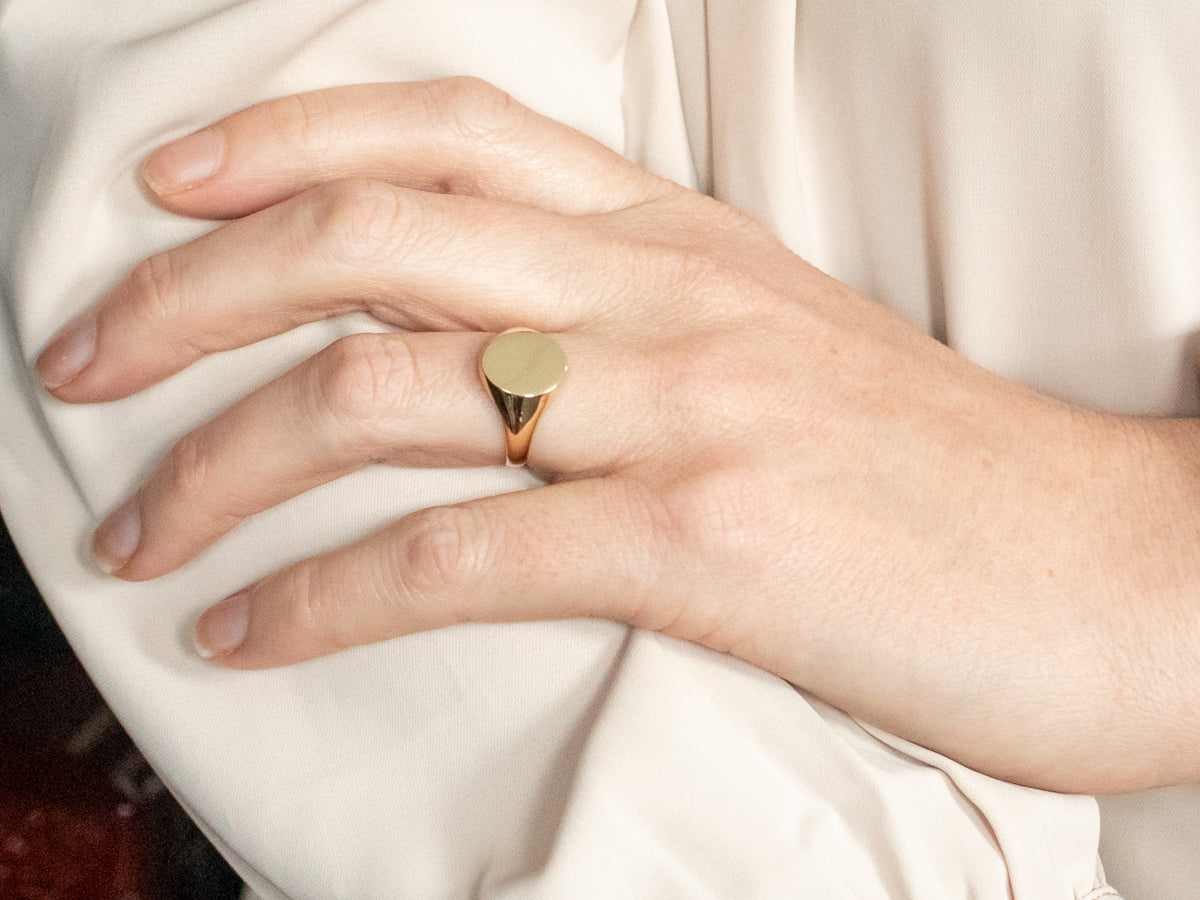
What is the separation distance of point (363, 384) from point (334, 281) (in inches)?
3.4

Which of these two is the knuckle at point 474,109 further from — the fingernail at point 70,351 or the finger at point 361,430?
the fingernail at point 70,351

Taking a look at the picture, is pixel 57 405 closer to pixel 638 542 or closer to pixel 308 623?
pixel 308 623

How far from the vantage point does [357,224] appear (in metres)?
0.66

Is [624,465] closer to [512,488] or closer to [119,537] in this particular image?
[512,488]

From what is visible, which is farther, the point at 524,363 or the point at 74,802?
the point at 74,802

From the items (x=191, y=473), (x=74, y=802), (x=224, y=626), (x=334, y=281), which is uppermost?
(x=334, y=281)

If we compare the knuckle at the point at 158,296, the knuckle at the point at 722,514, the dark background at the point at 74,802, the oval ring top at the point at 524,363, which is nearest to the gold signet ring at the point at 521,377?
the oval ring top at the point at 524,363

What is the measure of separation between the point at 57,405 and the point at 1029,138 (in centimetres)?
77

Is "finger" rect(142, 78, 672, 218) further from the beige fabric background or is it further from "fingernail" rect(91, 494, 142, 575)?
"fingernail" rect(91, 494, 142, 575)

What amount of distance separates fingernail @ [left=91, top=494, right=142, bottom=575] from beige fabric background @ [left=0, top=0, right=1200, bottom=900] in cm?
3

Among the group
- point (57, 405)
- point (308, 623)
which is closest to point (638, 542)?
point (308, 623)

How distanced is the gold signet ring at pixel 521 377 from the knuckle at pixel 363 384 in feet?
0.18

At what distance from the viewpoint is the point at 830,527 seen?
2.29ft

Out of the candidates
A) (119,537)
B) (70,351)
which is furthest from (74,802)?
(70,351)
